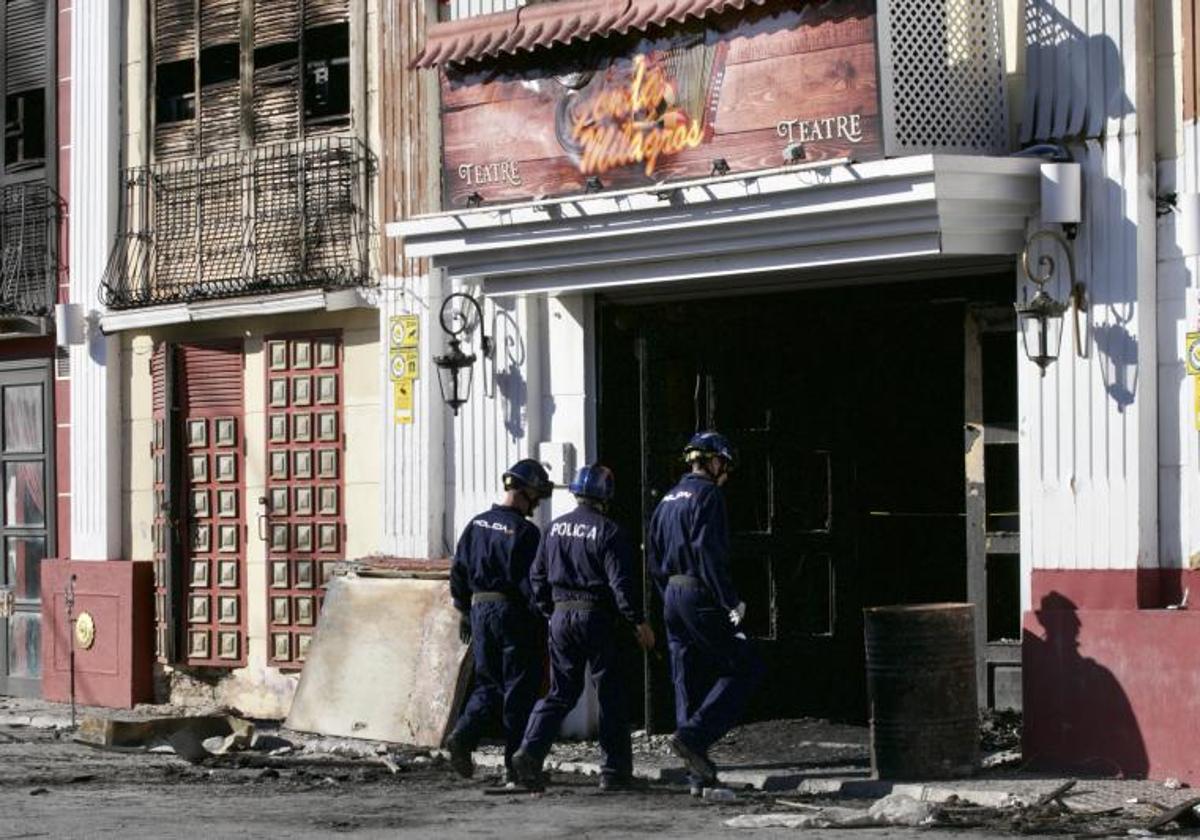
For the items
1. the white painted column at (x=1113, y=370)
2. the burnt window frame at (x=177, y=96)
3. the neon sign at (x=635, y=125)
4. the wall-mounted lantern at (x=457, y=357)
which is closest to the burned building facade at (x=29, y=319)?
the burnt window frame at (x=177, y=96)

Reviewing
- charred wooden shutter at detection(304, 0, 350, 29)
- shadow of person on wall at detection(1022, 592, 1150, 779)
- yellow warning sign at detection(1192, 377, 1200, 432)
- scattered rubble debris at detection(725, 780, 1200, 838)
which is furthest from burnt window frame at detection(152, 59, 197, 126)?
scattered rubble debris at detection(725, 780, 1200, 838)

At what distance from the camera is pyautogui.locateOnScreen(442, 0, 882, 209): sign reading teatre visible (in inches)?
575

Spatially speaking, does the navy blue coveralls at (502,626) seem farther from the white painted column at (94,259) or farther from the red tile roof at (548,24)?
the white painted column at (94,259)

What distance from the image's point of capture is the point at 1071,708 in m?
14.2

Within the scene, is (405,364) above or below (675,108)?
below

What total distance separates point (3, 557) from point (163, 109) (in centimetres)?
438

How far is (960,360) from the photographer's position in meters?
16.9

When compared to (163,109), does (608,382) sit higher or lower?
lower

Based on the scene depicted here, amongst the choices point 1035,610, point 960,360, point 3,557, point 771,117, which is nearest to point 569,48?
point 771,117

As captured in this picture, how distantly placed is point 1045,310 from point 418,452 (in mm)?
5214

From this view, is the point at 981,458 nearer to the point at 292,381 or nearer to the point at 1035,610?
the point at 1035,610

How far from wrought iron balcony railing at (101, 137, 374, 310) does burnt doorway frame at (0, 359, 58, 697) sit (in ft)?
4.55

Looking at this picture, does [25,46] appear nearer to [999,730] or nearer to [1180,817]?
[999,730]

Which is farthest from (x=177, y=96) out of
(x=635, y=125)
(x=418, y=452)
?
(x=635, y=125)
